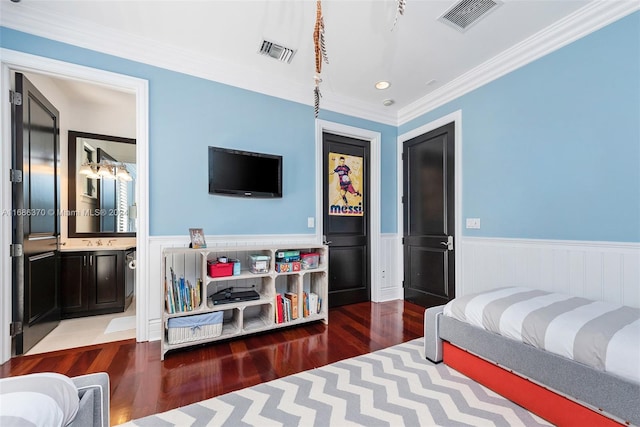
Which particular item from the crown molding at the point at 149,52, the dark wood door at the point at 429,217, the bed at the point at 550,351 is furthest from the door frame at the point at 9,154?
the dark wood door at the point at 429,217

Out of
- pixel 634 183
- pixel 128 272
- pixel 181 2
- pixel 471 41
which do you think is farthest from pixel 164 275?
pixel 634 183

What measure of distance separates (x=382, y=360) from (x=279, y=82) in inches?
116

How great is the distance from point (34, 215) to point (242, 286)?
1.90 metres

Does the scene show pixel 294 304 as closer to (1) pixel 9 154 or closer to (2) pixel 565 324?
(2) pixel 565 324

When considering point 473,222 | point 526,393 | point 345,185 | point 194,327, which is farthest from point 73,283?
point 473,222

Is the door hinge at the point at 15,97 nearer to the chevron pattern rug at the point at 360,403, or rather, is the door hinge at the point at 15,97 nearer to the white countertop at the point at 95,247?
the white countertop at the point at 95,247

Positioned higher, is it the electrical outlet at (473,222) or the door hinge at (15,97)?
the door hinge at (15,97)

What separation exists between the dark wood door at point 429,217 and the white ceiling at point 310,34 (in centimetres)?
74

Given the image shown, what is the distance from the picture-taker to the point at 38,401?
701mm

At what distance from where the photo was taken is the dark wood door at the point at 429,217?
10.4 ft

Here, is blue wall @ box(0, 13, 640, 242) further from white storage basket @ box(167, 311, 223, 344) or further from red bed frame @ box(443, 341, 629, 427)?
red bed frame @ box(443, 341, 629, 427)

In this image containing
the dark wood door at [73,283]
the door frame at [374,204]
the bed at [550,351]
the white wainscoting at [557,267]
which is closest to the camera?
the bed at [550,351]

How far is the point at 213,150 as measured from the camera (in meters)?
2.71

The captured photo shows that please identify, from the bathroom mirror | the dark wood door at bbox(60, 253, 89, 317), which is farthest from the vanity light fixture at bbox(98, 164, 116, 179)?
the dark wood door at bbox(60, 253, 89, 317)
